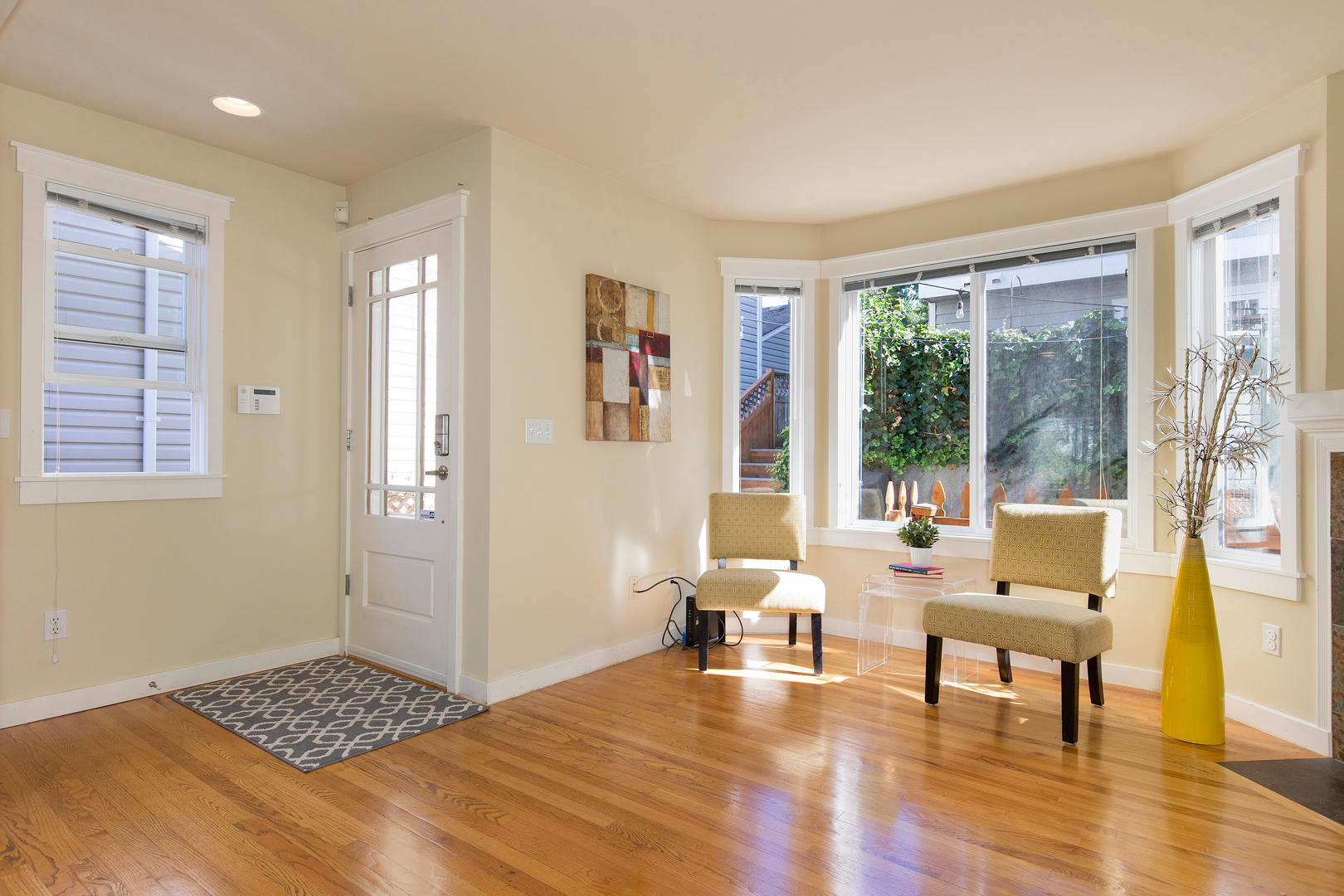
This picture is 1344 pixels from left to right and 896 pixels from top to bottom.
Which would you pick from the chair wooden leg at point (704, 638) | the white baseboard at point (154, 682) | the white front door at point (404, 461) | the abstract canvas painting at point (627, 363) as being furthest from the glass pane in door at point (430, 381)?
the chair wooden leg at point (704, 638)

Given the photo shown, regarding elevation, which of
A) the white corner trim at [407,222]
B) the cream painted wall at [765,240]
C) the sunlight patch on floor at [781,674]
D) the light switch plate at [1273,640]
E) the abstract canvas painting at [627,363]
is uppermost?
the cream painted wall at [765,240]

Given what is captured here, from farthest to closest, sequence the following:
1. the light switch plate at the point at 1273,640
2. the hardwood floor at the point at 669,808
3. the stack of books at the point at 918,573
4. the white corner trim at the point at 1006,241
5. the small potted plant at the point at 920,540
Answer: the small potted plant at the point at 920,540, the stack of books at the point at 918,573, the white corner trim at the point at 1006,241, the light switch plate at the point at 1273,640, the hardwood floor at the point at 669,808

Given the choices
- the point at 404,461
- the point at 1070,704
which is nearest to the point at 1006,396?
the point at 1070,704

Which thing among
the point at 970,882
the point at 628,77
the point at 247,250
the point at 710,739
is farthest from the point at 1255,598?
the point at 247,250

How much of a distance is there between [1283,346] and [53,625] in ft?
17.1

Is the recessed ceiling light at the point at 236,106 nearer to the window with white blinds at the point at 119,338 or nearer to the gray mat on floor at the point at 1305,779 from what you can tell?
the window with white blinds at the point at 119,338

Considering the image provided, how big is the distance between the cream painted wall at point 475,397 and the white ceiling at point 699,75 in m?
0.16

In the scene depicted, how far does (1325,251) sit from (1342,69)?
688mm

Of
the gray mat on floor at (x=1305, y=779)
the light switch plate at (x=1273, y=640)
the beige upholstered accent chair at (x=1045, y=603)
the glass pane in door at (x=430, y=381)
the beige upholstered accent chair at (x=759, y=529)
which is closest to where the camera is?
the gray mat on floor at (x=1305, y=779)

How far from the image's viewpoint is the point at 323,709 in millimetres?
3113

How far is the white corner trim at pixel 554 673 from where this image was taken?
10.7 ft

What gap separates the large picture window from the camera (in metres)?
3.77

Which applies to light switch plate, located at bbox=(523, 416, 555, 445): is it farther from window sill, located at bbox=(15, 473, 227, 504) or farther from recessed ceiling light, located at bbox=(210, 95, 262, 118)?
recessed ceiling light, located at bbox=(210, 95, 262, 118)

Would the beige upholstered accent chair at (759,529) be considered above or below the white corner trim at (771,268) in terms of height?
Result: below
